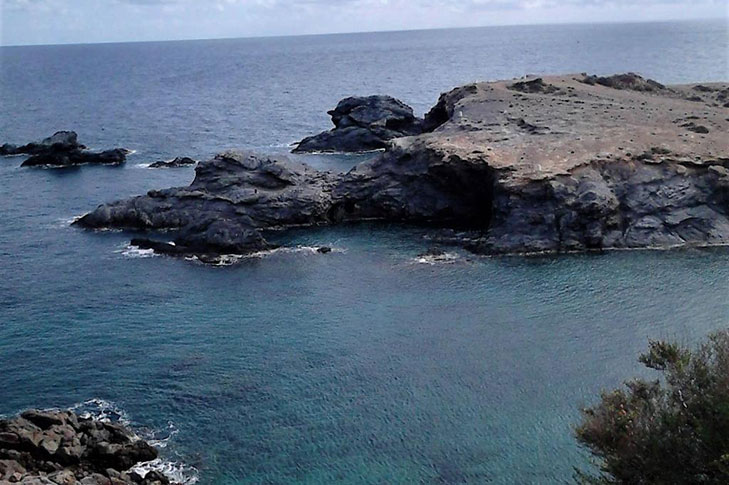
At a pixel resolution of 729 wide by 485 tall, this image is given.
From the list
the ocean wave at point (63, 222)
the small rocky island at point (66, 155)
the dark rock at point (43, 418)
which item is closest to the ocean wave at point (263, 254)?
the ocean wave at point (63, 222)

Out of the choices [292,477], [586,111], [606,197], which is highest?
[586,111]

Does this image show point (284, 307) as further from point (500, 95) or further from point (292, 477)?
point (500, 95)

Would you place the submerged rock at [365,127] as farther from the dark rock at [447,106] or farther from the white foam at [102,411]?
the white foam at [102,411]

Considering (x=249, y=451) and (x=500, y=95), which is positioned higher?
(x=500, y=95)

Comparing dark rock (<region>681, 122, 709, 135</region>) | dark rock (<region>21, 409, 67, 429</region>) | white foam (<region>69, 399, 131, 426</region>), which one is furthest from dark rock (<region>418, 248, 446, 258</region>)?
dark rock (<region>21, 409, 67, 429</region>)

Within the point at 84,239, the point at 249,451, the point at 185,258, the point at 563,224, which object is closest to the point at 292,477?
the point at 249,451

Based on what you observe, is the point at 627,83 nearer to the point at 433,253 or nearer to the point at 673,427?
the point at 433,253
